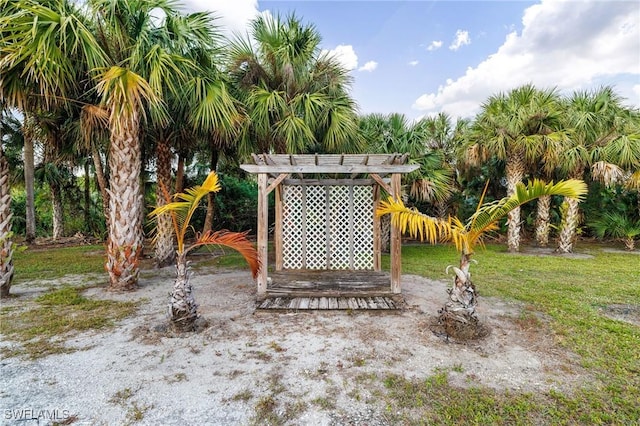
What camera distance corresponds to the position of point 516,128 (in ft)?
27.3

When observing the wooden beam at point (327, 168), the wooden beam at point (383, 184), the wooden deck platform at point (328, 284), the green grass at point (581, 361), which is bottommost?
the green grass at point (581, 361)

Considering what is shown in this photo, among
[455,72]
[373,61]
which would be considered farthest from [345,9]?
[455,72]

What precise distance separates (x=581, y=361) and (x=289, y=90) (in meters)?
6.32

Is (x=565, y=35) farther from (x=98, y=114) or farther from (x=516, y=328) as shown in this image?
(x=98, y=114)

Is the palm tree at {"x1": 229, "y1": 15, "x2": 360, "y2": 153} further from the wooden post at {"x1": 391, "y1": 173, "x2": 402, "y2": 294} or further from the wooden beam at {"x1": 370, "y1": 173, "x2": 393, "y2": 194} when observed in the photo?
the wooden post at {"x1": 391, "y1": 173, "x2": 402, "y2": 294}

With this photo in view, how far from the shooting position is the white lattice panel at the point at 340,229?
7.06 m

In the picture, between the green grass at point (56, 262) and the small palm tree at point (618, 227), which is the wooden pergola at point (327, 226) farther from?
the small palm tree at point (618, 227)

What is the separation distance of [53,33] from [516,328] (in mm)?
6937

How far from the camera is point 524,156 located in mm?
8750

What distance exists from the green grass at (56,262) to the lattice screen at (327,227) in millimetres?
4215

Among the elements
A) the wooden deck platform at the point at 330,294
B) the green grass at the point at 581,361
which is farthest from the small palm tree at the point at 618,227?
the wooden deck platform at the point at 330,294

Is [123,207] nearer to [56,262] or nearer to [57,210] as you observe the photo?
[56,262]

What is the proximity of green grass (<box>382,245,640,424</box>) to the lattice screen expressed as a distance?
5.21 feet

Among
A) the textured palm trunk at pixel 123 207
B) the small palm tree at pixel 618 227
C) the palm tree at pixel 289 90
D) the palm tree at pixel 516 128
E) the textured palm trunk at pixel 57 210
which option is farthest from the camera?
the textured palm trunk at pixel 57 210
